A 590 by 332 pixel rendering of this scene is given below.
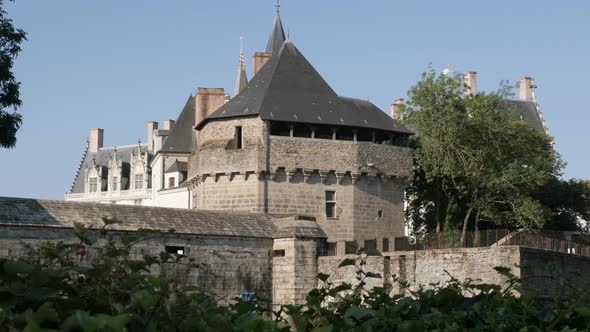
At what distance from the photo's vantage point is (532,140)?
46.7m

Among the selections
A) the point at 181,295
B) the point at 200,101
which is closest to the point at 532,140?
the point at 200,101

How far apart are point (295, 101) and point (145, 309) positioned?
32400 mm

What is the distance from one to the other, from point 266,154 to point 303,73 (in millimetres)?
5199

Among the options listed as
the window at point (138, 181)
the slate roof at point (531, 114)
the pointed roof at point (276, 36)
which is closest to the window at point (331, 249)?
the pointed roof at point (276, 36)

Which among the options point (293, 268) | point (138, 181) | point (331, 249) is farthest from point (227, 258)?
point (138, 181)

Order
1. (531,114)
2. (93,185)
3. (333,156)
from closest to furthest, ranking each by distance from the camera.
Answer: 1. (333,156)
2. (531,114)
3. (93,185)

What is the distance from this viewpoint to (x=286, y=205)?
3450cm

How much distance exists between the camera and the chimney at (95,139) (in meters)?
81.5

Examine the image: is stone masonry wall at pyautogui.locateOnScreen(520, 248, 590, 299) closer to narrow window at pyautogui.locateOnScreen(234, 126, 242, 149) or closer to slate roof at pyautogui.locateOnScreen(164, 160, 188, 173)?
narrow window at pyautogui.locateOnScreen(234, 126, 242, 149)

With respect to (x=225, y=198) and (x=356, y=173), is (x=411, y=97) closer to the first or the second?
(x=356, y=173)

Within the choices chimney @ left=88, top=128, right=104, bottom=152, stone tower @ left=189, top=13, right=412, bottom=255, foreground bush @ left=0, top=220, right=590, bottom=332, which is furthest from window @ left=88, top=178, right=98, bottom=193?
foreground bush @ left=0, top=220, right=590, bottom=332

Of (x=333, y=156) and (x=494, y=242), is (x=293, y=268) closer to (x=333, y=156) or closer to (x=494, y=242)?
(x=494, y=242)

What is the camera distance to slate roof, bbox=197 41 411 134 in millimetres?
35531

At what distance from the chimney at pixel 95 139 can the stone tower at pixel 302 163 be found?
45659 millimetres
